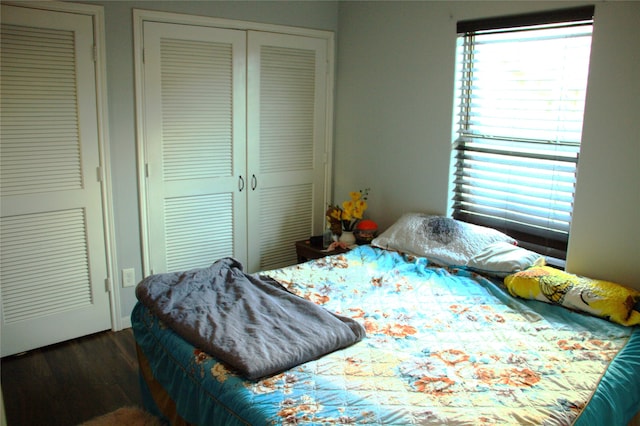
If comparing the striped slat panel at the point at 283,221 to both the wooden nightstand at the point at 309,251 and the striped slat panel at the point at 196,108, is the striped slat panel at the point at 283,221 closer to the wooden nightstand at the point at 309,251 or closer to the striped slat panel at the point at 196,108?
the wooden nightstand at the point at 309,251

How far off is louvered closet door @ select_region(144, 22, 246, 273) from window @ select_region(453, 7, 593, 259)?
1.48 meters

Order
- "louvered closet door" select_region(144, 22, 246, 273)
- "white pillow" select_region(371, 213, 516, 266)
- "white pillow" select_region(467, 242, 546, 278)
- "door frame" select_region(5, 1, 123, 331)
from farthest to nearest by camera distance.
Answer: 1. "louvered closet door" select_region(144, 22, 246, 273)
2. "white pillow" select_region(371, 213, 516, 266)
3. "door frame" select_region(5, 1, 123, 331)
4. "white pillow" select_region(467, 242, 546, 278)

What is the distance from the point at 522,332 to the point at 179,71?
8.20ft

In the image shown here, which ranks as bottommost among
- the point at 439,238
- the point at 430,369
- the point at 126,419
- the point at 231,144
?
the point at 126,419

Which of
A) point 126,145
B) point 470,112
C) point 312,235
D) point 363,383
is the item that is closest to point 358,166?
→ point 312,235

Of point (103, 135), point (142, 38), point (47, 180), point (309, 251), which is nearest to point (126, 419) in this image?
point (47, 180)

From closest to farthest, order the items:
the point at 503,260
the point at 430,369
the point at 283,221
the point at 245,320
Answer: the point at 430,369, the point at 245,320, the point at 503,260, the point at 283,221

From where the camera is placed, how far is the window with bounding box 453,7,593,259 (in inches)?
116

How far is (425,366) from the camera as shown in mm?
2090

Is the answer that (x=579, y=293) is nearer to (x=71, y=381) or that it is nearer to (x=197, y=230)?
(x=197, y=230)

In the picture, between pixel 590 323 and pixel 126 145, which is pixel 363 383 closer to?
pixel 590 323

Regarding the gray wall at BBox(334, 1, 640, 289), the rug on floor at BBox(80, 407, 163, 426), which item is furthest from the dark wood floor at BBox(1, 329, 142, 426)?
the gray wall at BBox(334, 1, 640, 289)

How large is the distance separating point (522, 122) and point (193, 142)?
2028 millimetres

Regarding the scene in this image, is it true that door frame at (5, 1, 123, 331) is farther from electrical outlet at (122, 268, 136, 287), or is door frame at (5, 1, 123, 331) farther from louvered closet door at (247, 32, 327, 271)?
louvered closet door at (247, 32, 327, 271)
